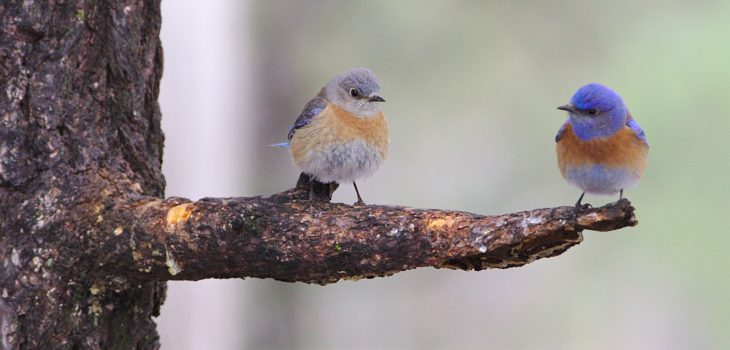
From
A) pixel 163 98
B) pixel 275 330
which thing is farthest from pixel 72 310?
pixel 275 330

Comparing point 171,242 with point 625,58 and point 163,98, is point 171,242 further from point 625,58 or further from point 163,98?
point 625,58

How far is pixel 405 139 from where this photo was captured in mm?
5840

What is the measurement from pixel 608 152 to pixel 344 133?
1188 millimetres

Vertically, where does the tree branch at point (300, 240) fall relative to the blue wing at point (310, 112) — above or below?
below

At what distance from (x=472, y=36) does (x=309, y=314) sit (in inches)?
85.4

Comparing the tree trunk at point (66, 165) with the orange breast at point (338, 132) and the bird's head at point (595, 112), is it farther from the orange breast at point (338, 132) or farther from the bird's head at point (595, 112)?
the bird's head at point (595, 112)

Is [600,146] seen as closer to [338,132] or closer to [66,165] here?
[338,132]

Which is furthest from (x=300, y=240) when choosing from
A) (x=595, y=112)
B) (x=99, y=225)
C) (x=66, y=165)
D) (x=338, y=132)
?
(x=595, y=112)

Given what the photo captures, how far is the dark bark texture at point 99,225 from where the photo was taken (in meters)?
2.70

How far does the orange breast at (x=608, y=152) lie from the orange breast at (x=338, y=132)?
885mm

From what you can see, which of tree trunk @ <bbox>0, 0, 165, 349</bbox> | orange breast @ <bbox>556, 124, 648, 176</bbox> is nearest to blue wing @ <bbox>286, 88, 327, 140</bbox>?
tree trunk @ <bbox>0, 0, 165, 349</bbox>

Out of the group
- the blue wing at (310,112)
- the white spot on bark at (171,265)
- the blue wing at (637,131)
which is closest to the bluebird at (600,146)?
the blue wing at (637,131)

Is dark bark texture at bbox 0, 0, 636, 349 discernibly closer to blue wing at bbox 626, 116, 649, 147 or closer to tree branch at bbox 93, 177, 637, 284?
tree branch at bbox 93, 177, 637, 284

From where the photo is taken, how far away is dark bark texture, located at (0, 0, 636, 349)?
2.70 meters
